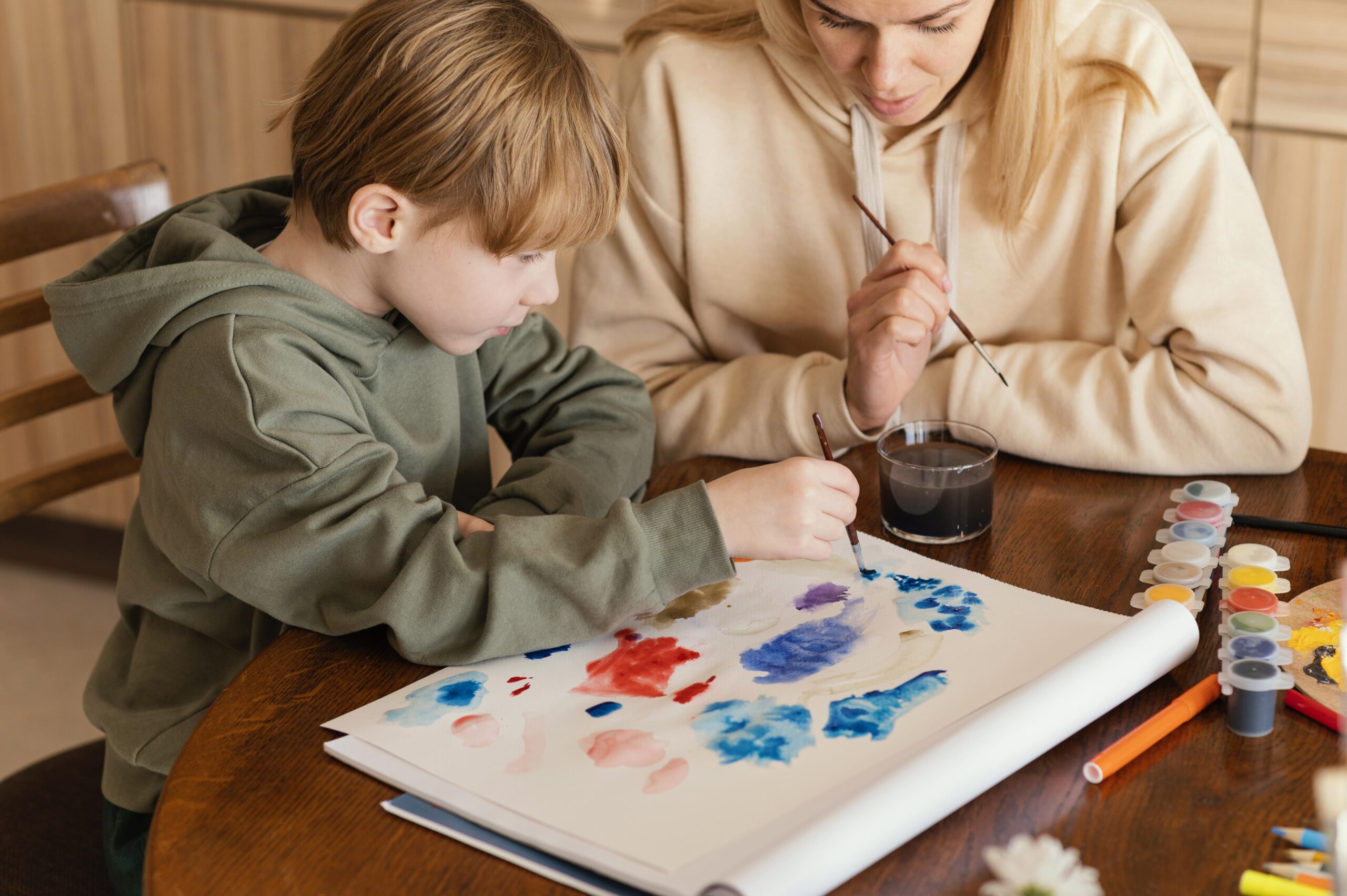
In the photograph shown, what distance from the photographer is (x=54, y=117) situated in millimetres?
2545

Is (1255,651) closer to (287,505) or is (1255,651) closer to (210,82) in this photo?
(287,505)

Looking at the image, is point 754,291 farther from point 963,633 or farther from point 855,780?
point 855,780

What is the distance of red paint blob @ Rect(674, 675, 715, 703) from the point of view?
2.70 feet

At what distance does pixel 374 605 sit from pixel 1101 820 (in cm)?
47

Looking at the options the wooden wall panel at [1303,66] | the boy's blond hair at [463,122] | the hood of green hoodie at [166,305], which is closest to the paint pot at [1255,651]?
the boy's blond hair at [463,122]

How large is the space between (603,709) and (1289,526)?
1.95 feet

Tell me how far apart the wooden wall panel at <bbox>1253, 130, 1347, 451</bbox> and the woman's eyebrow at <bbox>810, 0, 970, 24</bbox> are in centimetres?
89

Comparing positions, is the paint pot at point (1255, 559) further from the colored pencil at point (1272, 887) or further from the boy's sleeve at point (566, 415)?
the boy's sleeve at point (566, 415)

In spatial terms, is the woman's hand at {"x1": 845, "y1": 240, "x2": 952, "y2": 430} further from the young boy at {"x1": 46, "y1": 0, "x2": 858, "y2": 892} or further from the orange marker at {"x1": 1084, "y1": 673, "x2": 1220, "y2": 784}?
the orange marker at {"x1": 1084, "y1": 673, "x2": 1220, "y2": 784}

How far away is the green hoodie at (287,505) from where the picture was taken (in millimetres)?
867

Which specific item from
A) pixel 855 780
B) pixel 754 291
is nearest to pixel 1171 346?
pixel 754 291

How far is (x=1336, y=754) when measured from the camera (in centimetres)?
76

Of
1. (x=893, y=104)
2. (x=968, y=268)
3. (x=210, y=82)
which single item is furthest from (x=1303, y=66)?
(x=210, y=82)

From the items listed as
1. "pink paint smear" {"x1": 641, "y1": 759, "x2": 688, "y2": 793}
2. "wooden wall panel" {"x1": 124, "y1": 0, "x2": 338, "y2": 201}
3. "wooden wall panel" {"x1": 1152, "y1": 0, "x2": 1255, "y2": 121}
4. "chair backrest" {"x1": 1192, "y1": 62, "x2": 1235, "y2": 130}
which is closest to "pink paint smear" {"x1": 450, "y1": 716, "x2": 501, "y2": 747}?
"pink paint smear" {"x1": 641, "y1": 759, "x2": 688, "y2": 793}
